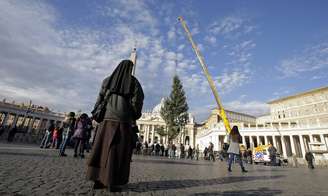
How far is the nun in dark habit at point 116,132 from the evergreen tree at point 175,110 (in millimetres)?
29509

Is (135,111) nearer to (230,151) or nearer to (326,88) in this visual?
(230,151)

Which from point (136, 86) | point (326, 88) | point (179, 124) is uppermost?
point (326, 88)

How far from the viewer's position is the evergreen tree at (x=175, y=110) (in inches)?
1303

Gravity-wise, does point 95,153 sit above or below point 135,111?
below

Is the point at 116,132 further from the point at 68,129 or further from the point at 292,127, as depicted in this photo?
the point at 292,127

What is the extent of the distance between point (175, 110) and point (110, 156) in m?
31.3

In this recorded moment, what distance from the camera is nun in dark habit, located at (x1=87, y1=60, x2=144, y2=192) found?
2.75 metres

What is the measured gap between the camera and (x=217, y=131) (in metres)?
57.0

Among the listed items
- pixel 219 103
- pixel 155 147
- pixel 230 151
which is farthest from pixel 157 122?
pixel 230 151

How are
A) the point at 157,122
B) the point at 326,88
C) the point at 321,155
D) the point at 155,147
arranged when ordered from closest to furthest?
the point at 321,155, the point at 155,147, the point at 326,88, the point at 157,122

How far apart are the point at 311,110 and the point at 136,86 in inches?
2942

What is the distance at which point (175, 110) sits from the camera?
111 feet

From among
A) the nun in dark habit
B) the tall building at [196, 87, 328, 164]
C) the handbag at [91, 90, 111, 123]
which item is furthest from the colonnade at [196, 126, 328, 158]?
the handbag at [91, 90, 111, 123]

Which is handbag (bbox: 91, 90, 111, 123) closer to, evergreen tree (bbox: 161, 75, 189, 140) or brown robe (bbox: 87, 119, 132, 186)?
brown robe (bbox: 87, 119, 132, 186)
